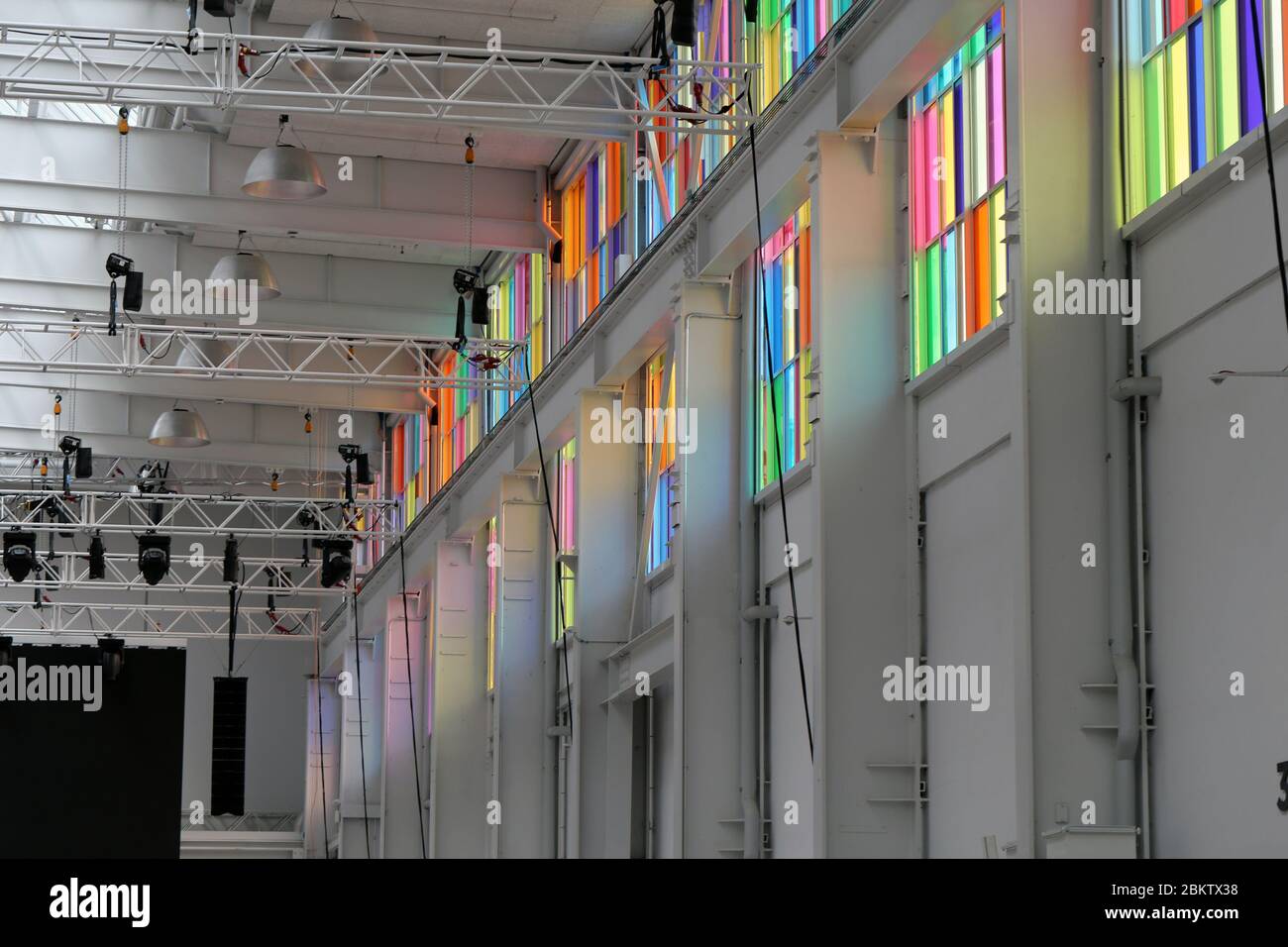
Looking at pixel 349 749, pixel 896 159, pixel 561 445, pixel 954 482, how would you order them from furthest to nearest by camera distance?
pixel 349 749, pixel 561 445, pixel 896 159, pixel 954 482

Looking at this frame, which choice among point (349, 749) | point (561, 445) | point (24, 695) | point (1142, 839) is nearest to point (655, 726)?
point (561, 445)

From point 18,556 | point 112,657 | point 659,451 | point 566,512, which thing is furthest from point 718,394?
point 112,657

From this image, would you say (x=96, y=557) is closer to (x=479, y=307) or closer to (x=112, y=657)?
(x=112, y=657)

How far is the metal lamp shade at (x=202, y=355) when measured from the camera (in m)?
26.4

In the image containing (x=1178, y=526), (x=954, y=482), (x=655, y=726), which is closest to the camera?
(x=1178, y=526)

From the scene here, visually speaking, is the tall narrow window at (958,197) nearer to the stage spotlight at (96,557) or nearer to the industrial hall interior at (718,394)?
the industrial hall interior at (718,394)

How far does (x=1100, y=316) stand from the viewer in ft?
36.4

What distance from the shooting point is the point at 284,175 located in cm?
2020

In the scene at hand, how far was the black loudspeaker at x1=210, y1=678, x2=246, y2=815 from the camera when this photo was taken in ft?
149

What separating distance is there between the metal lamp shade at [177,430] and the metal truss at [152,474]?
4.86m

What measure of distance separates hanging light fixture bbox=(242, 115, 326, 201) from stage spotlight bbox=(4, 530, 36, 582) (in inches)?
463

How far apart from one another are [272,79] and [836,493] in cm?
1092

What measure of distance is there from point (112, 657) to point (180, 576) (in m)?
15.5
